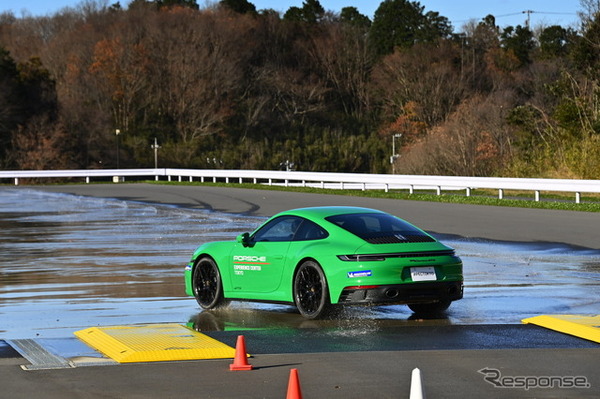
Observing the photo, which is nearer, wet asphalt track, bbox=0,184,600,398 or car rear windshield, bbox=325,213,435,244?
wet asphalt track, bbox=0,184,600,398

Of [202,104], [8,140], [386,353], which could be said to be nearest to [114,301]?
[386,353]

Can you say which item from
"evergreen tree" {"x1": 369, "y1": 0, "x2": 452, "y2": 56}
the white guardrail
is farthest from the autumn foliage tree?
the white guardrail

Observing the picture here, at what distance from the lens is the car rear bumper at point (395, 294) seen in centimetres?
1227

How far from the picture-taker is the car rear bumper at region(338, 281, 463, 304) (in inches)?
483

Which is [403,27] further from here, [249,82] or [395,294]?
[395,294]

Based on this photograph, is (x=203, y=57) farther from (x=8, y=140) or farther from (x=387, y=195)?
(x=387, y=195)

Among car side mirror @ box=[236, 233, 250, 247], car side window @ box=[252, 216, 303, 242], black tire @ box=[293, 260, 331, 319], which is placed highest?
car side window @ box=[252, 216, 303, 242]

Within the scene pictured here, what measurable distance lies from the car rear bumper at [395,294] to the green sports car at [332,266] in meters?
0.01

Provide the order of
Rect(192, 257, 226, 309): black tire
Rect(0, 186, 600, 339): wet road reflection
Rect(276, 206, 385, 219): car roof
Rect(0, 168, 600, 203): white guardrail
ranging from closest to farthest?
1. Rect(0, 186, 600, 339): wet road reflection
2. Rect(276, 206, 385, 219): car roof
3. Rect(192, 257, 226, 309): black tire
4. Rect(0, 168, 600, 203): white guardrail

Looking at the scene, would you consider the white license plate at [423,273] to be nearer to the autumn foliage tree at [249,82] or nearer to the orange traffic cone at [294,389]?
the orange traffic cone at [294,389]

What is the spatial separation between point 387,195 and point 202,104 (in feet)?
231

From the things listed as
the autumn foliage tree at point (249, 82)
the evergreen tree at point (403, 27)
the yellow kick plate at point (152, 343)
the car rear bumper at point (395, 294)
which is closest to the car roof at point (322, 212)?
the car rear bumper at point (395, 294)

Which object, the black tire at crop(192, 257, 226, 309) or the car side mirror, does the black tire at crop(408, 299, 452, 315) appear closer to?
the car side mirror

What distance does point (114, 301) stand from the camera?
47.0ft
